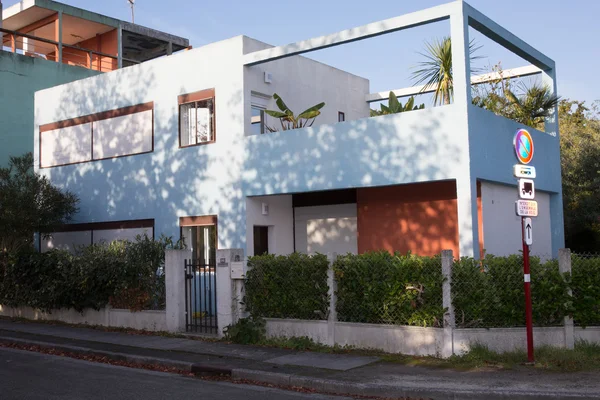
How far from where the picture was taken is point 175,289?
45.8 ft

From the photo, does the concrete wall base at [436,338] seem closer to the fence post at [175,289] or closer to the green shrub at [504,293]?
the green shrub at [504,293]

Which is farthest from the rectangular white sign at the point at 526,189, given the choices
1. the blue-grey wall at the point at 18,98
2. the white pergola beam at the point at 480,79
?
the blue-grey wall at the point at 18,98

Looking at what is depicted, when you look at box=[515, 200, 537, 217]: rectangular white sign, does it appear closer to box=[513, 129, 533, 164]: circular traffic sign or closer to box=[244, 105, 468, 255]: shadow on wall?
box=[513, 129, 533, 164]: circular traffic sign

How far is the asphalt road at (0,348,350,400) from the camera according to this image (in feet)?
28.6

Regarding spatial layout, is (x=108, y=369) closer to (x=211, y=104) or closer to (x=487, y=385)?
(x=487, y=385)

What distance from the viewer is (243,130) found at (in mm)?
16531

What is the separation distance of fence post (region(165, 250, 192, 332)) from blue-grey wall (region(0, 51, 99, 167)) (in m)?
12.0

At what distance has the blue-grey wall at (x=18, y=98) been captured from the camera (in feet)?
76.0

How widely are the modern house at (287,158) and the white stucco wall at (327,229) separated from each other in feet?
0.11

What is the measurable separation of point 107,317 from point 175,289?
2514 millimetres

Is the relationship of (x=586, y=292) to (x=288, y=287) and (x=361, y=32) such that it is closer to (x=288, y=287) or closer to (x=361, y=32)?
(x=288, y=287)

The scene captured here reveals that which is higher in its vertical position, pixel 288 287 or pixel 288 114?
pixel 288 114

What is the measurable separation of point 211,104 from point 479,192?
295 inches

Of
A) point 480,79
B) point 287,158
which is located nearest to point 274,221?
point 287,158
